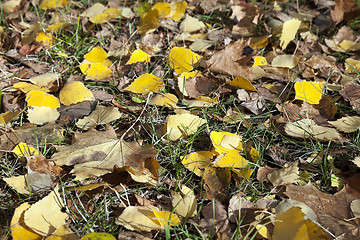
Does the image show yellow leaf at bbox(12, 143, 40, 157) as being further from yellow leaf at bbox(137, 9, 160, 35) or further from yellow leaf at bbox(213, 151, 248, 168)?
yellow leaf at bbox(137, 9, 160, 35)

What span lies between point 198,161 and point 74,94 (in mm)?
772

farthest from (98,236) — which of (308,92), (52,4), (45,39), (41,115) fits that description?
(52,4)

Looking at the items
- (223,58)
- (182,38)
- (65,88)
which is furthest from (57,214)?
(182,38)

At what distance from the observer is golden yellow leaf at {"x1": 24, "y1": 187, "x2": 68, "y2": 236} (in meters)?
1.28

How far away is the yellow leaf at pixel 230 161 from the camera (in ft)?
4.91

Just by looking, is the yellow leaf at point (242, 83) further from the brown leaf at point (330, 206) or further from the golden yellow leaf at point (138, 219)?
the golden yellow leaf at point (138, 219)

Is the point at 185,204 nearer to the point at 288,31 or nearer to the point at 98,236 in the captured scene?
the point at 98,236

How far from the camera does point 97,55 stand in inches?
82.8

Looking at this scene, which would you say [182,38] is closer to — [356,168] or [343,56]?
[343,56]

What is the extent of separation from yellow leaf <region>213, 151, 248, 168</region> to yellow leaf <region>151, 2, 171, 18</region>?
1.31 m

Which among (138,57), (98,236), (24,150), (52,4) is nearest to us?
(98,236)

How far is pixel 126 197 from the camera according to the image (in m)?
1.45

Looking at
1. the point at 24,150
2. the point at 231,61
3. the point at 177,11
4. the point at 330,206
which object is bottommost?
the point at 330,206

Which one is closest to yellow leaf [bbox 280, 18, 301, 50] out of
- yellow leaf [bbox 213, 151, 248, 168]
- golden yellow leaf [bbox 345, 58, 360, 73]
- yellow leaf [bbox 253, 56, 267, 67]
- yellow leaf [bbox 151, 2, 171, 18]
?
yellow leaf [bbox 253, 56, 267, 67]
